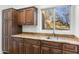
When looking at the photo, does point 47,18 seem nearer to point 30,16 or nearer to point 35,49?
point 30,16

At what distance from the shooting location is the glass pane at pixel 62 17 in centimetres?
160

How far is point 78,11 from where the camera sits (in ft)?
5.36

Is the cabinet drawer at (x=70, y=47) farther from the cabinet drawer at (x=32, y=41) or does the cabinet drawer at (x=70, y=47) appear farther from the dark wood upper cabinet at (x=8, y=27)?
the dark wood upper cabinet at (x=8, y=27)

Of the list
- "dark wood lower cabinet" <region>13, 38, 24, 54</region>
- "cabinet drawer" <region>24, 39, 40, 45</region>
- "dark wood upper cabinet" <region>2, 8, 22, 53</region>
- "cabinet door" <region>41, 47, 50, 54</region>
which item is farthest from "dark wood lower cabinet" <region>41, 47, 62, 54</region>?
"dark wood upper cabinet" <region>2, 8, 22, 53</region>

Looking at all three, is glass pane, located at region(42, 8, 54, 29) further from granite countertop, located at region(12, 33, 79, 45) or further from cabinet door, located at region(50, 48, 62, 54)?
cabinet door, located at region(50, 48, 62, 54)

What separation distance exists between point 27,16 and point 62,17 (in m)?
0.47

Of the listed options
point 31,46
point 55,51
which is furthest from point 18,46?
point 55,51

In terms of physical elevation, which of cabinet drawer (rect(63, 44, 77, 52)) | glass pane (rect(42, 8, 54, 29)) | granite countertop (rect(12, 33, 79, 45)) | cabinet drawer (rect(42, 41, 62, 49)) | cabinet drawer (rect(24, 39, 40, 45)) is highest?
glass pane (rect(42, 8, 54, 29))

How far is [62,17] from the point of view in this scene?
1.62 metres

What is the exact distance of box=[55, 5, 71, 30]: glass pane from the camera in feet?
5.24

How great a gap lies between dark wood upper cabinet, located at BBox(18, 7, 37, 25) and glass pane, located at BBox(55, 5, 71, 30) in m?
0.29

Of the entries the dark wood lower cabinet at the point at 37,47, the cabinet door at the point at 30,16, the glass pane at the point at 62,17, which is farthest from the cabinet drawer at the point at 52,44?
the cabinet door at the point at 30,16
